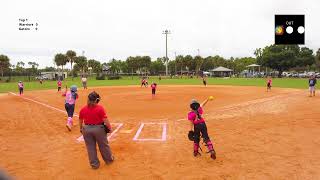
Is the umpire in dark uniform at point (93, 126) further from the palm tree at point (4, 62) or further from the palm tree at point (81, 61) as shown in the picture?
the palm tree at point (81, 61)

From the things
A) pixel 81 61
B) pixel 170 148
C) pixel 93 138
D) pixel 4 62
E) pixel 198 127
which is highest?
pixel 81 61

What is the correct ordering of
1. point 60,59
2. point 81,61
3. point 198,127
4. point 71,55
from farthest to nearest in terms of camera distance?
point 81,61 → point 60,59 → point 71,55 → point 198,127

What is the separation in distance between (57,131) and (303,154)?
29.7ft

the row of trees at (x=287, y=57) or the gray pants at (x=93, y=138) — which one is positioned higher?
the row of trees at (x=287, y=57)

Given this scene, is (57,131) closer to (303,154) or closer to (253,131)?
(253,131)

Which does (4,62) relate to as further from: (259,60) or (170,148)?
(170,148)

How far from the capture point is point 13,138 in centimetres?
1162

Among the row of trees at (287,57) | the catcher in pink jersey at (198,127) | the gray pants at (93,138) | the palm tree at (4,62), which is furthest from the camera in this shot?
the row of trees at (287,57)

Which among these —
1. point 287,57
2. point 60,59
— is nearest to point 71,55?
point 60,59

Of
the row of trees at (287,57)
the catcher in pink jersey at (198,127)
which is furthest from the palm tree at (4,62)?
the catcher in pink jersey at (198,127)

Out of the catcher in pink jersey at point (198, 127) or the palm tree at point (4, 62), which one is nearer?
the catcher in pink jersey at point (198, 127)

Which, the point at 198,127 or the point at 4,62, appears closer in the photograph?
the point at 198,127

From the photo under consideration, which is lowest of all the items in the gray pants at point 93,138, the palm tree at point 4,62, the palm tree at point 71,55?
the gray pants at point 93,138

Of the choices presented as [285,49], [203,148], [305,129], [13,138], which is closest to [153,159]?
[203,148]
